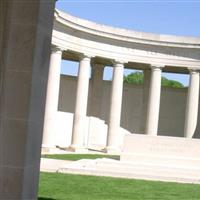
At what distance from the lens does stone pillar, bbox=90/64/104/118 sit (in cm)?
14712

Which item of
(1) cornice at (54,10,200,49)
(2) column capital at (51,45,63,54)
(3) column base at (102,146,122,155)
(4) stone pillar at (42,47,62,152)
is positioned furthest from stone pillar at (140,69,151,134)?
(2) column capital at (51,45,63,54)

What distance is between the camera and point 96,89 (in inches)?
5866

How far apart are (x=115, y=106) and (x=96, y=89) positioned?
20.5 metres

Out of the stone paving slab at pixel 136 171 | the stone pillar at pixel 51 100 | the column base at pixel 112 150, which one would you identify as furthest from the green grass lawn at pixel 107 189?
the column base at pixel 112 150

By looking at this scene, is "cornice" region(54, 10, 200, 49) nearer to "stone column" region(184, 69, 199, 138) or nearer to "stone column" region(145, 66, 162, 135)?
"stone column" region(145, 66, 162, 135)

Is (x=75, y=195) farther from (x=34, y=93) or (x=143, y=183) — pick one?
(x=34, y=93)

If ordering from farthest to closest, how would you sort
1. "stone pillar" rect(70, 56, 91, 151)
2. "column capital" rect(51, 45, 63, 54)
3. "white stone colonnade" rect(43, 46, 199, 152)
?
"white stone colonnade" rect(43, 46, 199, 152)
"stone pillar" rect(70, 56, 91, 151)
"column capital" rect(51, 45, 63, 54)

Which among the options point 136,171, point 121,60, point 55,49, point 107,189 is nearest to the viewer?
point 107,189

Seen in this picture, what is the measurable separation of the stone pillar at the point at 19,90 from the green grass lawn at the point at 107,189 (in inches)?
747

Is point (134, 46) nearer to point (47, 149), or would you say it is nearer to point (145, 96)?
point (145, 96)

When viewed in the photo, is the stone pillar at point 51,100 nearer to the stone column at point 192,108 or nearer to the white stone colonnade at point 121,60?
the white stone colonnade at point 121,60

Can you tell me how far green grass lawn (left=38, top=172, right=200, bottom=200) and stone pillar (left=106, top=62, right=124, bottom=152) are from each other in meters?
67.5

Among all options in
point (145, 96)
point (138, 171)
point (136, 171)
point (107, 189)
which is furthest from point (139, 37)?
point (107, 189)

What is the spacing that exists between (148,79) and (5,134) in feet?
409
